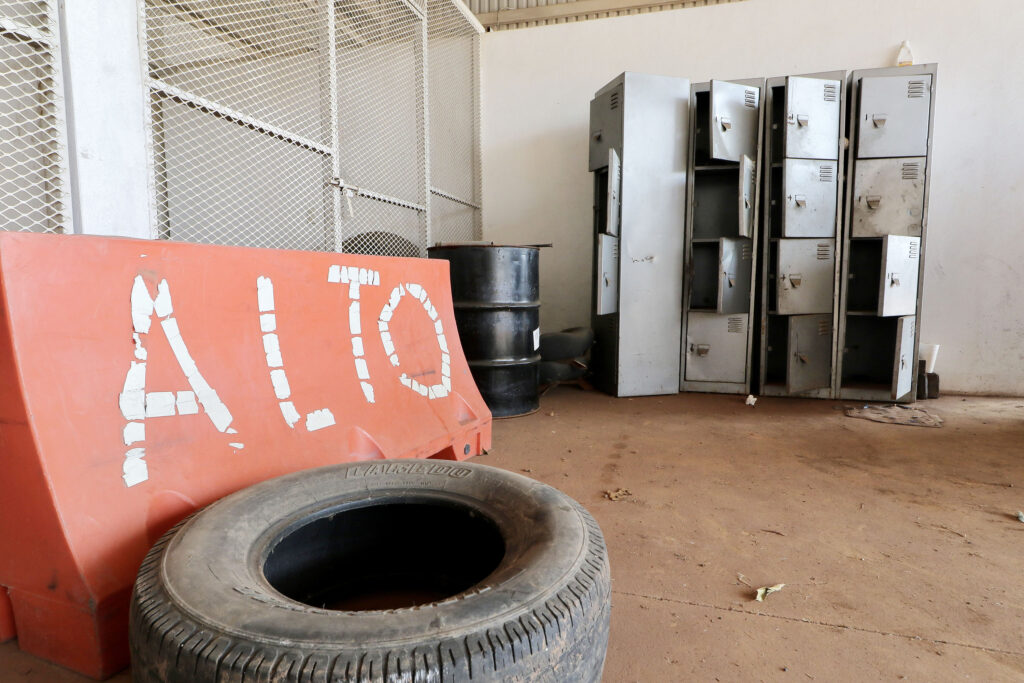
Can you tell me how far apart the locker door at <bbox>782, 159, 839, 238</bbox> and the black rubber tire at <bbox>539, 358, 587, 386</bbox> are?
1811 mm

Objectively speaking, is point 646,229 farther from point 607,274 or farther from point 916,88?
point 916,88

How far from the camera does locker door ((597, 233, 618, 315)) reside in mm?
3648

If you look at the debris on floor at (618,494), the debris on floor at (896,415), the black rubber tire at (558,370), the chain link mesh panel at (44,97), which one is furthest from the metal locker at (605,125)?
the chain link mesh panel at (44,97)

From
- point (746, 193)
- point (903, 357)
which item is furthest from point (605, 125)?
point (903, 357)

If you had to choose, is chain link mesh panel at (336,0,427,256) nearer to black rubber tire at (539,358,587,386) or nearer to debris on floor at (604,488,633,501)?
black rubber tire at (539,358,587,386)

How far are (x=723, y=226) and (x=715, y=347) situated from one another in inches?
42.0

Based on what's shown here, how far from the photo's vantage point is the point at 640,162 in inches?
160

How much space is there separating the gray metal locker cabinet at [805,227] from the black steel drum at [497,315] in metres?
1.91

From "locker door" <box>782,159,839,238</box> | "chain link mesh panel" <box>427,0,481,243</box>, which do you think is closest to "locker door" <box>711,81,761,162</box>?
"locker door" <box>782,159,839,238</box>

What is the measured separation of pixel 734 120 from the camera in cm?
399

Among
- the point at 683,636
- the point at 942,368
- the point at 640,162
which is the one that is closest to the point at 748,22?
the point at 640,162

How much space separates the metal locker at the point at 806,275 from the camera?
396 cm

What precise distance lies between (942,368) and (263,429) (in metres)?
5.17

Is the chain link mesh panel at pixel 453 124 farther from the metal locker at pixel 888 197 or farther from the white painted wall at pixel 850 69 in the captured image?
the metal locker at pixel 888 197
